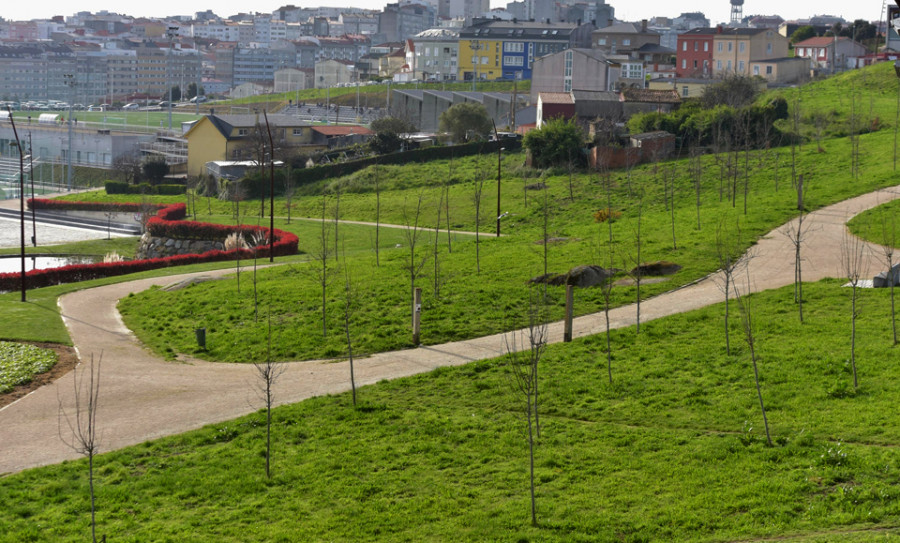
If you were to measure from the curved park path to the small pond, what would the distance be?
56.2 ft

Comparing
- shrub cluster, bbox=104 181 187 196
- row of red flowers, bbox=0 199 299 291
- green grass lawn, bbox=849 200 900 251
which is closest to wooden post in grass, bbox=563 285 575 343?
green grass lawn, bbox=849 200 900 251

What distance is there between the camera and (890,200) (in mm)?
42438

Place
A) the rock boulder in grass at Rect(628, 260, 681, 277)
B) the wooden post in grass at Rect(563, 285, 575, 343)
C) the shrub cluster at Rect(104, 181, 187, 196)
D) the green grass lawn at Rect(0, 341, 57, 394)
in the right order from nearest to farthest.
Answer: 1. the green grass lawn at Rect(0, 341, 57, 394)
2. the wooden post in grass at Rect(563, 285, 575, 343)
3. the rock boulder in grass at Rect(628, 260, 681, 277)
4. the shrub cluster at Rect(104, 181, 187, 196)

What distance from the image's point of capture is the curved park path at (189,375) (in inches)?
827

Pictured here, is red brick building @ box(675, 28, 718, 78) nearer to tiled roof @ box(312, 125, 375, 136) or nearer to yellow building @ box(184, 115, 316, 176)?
tiled roof @ box(312, 125, 375, 136)

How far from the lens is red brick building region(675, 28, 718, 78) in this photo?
367ft

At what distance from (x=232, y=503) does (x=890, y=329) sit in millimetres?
17251

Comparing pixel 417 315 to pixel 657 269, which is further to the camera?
pixel 657 269

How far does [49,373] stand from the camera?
84.2 ft

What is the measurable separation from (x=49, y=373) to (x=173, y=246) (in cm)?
2970

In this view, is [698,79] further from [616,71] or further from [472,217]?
[472,217]

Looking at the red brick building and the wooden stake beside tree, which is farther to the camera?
the red brick building

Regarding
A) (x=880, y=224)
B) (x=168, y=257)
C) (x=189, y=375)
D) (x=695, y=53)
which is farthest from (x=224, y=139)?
(x=189, y=375)

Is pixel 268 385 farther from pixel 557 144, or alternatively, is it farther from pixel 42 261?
pixel 557 144
